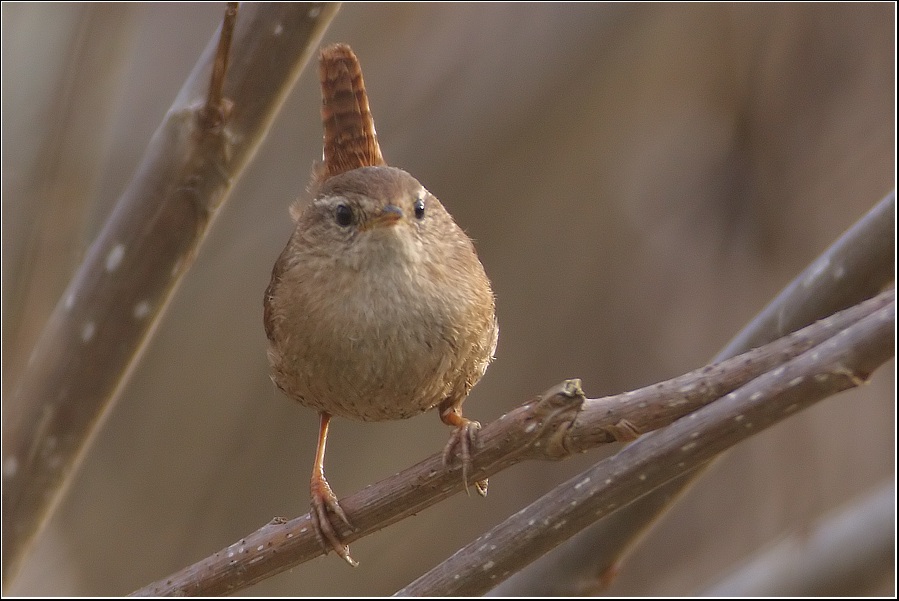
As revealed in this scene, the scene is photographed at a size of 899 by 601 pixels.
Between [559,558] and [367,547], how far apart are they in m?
2.61

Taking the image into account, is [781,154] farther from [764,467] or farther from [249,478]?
[249,478]

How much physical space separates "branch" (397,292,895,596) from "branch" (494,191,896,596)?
63 cm

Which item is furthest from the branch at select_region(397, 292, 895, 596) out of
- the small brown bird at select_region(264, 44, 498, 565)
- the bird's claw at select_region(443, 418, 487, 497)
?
the small brown bird at select_region(264, 44, 498, 565)

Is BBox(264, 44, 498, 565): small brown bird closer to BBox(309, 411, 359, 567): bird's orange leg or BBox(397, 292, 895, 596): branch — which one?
BBox(309, 411, 359, 567): bird's orange leg

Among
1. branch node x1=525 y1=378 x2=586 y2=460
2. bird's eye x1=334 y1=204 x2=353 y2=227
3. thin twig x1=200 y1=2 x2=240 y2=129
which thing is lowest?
branch node x1=525 y1=378 x2=586 y2=460

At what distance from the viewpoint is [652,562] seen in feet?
16.5

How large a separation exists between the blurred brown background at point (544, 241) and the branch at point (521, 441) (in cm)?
242

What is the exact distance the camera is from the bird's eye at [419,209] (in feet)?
8.23

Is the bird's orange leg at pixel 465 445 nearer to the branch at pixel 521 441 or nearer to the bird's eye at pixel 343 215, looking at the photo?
the branch at pixel 521 441

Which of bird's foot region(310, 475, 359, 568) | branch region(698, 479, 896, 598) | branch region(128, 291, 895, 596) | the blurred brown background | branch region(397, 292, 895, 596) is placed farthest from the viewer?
the blurred brown background

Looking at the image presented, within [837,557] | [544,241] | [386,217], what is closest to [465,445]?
[386,217]

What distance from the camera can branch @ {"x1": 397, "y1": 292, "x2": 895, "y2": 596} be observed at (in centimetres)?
133

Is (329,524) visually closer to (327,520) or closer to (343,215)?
(327,520)

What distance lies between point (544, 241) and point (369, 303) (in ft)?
9.21
